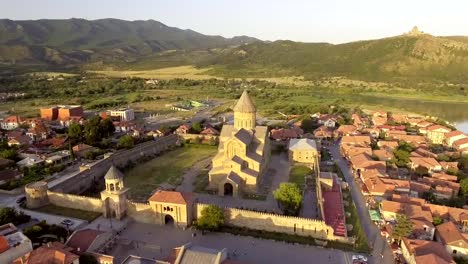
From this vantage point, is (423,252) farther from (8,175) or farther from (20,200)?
(8,175)

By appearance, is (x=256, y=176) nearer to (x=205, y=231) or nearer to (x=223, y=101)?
(x=205, y=231)

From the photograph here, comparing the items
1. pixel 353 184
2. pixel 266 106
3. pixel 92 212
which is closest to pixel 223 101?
pixel 266 106

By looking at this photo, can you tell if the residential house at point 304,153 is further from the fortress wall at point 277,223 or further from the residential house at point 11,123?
the residential house at point 11,123

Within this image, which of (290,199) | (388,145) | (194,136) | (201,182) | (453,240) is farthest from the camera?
(194,136)

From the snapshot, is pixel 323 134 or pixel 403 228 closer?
pixel 403 228

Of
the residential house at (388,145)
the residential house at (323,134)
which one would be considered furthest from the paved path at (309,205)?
the residential house at (323,134)

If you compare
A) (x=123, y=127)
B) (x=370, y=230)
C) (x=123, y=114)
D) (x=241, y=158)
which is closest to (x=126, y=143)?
(x=123, y=127)

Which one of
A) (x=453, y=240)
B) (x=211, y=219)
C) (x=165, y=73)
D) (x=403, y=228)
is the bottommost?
(x=453, y=240)
